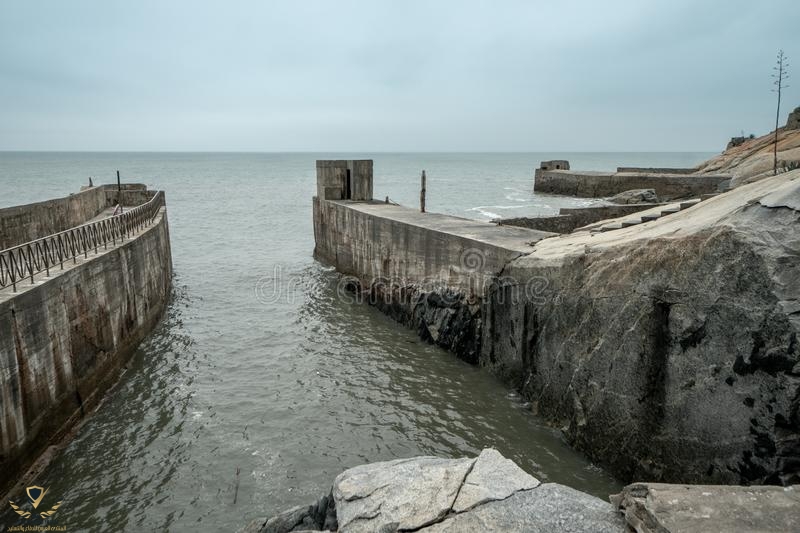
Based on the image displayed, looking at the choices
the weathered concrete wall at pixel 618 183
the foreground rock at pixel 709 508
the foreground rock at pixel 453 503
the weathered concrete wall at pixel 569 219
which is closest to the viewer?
the foreground rock at pixel 709 508

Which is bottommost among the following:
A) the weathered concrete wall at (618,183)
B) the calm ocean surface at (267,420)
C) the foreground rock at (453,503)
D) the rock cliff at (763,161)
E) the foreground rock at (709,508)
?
the calm ocean surface at (267,420)

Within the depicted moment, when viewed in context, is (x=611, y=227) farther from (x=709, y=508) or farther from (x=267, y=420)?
(x=267, y=420)

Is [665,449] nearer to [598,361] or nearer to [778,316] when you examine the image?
[598,361]

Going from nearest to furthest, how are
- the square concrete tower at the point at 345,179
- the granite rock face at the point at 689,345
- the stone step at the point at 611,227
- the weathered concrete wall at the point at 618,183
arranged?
the granite rock face at the point at 689,345
the stone step at the point at 611,227
the square concrete tower at the point at 345,179
the weathered concrete wall at the point at 618,183

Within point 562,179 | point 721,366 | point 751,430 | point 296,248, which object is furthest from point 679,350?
point 562,179

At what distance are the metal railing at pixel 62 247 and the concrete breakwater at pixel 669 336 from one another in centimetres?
968

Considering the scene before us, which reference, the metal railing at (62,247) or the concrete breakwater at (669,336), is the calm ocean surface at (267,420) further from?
the metal railing at (62,247)

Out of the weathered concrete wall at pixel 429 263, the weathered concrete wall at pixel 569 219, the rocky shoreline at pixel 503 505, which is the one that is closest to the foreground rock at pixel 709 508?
the rocky shoreline at pixel 503 505

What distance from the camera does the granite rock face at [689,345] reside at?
6.77 metres

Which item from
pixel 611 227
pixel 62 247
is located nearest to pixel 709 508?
pixel 611 227

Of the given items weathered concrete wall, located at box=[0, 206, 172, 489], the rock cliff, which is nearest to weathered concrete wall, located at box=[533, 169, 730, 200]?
the rock cliff

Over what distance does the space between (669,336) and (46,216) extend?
68.8ft

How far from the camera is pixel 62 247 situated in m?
11.8

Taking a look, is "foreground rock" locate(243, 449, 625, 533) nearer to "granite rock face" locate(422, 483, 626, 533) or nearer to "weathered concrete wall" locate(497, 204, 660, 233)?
"granite rock face" locate(422, 483, 626, 533)
